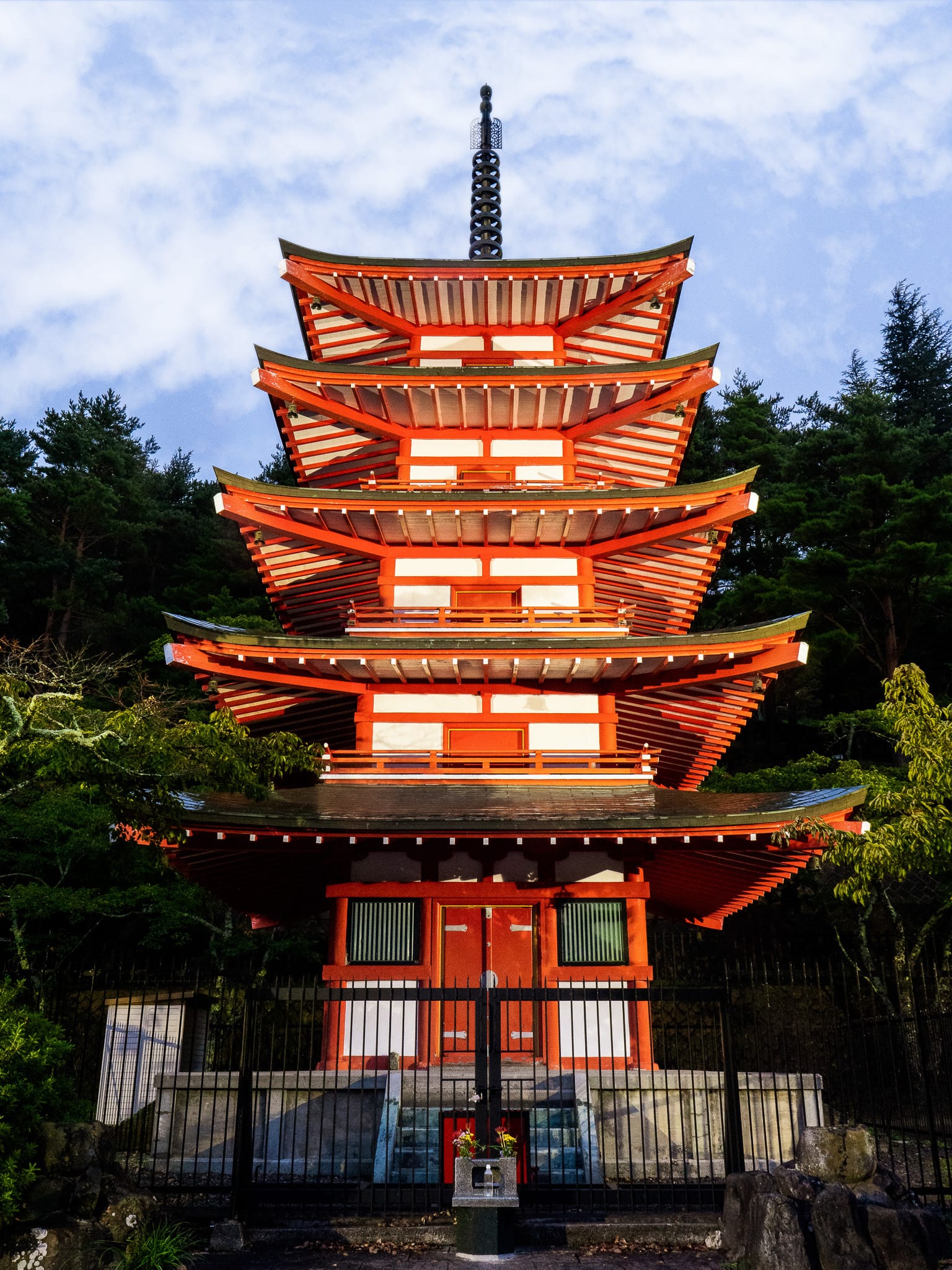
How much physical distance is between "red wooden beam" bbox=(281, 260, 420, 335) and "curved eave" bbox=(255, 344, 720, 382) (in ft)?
7.47

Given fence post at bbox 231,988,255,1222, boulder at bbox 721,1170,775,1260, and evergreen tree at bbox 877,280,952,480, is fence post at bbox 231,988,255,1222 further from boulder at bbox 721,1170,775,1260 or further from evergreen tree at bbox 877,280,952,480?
evergreen tree at bbox 877,280,952,480

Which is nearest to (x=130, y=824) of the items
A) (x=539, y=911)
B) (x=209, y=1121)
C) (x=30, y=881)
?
(x=209, y=1121)

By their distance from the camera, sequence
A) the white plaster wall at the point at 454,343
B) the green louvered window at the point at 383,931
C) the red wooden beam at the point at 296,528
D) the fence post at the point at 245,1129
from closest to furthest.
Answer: the fence post at the point at 245,1129 < the green louvered window at the point at 383,931 < the red wooden beam at the point at 296,528 < the white plaster wall at the point at 454,343

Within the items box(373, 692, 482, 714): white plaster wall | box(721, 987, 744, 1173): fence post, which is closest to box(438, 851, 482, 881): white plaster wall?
box(373, 692, 482, 714): white plaster wall

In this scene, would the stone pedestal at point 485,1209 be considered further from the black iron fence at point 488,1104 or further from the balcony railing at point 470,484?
the balcony railing at point 470,484

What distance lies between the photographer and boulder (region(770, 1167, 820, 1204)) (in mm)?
9312

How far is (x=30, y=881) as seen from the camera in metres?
25.8

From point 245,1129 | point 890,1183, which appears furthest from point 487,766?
point 890,1183

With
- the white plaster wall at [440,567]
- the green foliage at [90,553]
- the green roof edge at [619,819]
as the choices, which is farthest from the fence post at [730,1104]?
the green foliage at [90,553]

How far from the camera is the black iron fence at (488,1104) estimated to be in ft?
37.2

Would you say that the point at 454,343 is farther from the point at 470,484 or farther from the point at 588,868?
the point at 588,868

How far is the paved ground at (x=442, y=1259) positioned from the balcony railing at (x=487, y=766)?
27.5ft

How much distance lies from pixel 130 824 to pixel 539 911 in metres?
7.44

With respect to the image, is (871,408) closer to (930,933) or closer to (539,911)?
(930,933)
